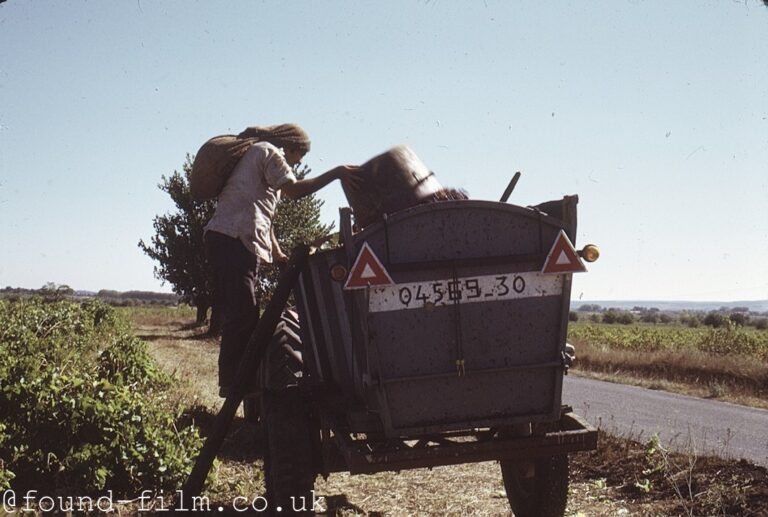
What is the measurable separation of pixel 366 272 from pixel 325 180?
104cm

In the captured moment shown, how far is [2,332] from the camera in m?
10.2

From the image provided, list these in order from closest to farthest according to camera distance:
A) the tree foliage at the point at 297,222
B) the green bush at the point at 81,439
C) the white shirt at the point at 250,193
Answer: the white shirt at the point at 250,193 → the green bush at the point at 81,439 → the tree foliage at the point at 297,222

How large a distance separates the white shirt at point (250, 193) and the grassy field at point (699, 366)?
58.7 ft

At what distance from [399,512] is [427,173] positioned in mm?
2426

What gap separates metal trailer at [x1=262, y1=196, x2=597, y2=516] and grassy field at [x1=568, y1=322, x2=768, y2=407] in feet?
57.3

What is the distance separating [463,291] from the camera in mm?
3186

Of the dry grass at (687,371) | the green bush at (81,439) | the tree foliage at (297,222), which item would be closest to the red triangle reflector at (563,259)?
the green bush at (81,439)

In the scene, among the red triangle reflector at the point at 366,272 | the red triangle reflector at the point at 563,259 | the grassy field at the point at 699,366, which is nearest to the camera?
the red triangle reflector at the point at 366,272

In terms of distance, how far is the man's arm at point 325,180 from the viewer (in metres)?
3.86

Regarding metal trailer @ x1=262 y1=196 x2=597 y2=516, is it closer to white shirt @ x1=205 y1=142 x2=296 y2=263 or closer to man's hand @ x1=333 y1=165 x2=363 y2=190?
man's hand @ x1=333 y1=165 x2=363 y2=190

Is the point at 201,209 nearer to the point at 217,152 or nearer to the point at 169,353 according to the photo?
the point at 169,353

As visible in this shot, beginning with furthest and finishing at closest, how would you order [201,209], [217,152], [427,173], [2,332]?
1. [201,209]
2. [2,332]
3. [217,152]
4. [427,173]

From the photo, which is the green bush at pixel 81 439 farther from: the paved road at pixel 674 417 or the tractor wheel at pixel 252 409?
the paved road at pixel 674 417

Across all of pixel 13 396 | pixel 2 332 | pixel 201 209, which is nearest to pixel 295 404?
pixel 13 396
